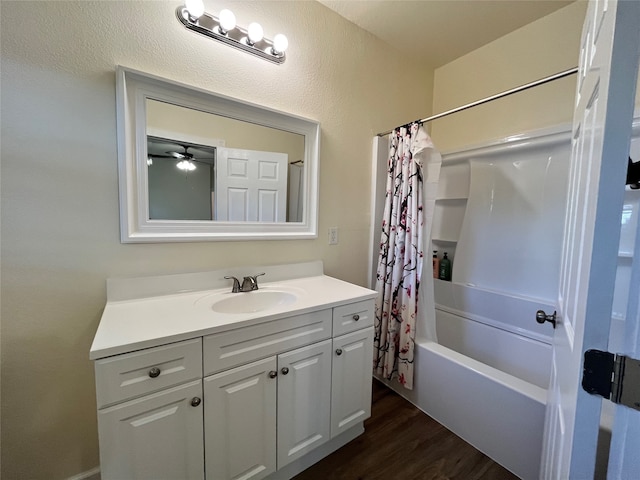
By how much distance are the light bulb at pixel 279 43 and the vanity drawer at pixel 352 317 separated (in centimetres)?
142

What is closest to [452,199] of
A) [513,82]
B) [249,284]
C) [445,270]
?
[445,270]

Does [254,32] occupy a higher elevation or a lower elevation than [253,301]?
higher

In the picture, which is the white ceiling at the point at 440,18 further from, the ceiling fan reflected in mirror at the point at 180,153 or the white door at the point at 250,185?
the ceiling fan reflected in mirror at the point at 180,153

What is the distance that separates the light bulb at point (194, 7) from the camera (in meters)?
1.19

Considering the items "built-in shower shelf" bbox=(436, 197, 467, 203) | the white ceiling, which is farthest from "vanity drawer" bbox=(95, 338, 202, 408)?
"built-in shower shelf" bbox=(436, 197, 467, 203)

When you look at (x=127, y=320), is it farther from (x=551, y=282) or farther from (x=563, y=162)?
(x=563, y=162)

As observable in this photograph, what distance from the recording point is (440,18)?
175cm

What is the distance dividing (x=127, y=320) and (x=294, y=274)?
88cm

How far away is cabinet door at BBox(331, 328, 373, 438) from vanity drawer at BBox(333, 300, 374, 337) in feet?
0.11

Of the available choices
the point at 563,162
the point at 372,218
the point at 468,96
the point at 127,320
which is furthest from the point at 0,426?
the point at 468,96

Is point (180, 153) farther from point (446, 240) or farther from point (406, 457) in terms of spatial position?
Result: point (446, 240)

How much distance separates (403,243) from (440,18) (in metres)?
1.53

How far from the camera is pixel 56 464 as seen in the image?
1087mm

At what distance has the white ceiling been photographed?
163 cm
